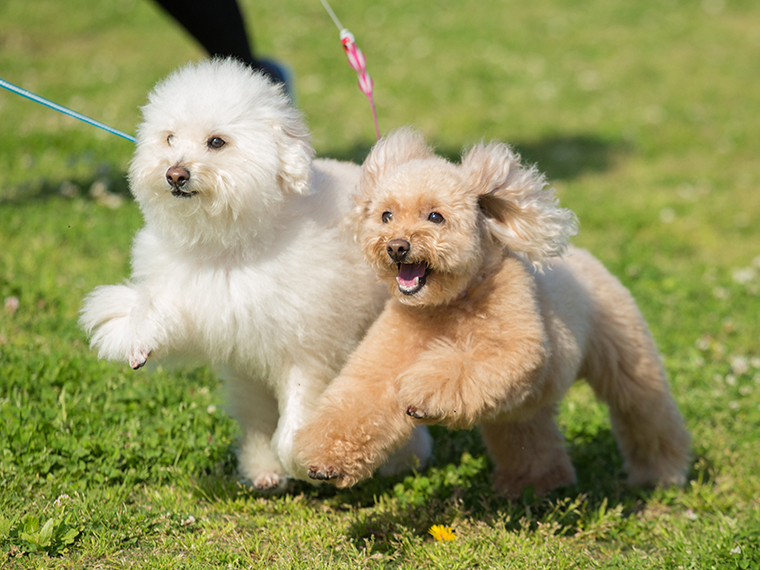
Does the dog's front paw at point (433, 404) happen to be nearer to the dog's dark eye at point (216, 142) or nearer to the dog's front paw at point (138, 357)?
the dog's front paw at point (138, 357)

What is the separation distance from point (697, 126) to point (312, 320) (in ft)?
26.3

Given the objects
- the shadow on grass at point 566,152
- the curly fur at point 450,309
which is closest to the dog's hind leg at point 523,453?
the curly fur at point 450,309

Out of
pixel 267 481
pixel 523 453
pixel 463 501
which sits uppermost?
pixel 523 453

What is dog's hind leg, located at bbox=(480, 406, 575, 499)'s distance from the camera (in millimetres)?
3740

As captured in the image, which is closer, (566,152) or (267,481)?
(267,481)

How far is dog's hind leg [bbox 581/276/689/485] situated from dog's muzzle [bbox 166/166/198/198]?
1855 millimetres

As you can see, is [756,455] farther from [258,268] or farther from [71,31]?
[71,31]

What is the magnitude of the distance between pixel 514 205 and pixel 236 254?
1.07 m

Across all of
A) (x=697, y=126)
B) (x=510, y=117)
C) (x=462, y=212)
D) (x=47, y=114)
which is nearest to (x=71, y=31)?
(x=47, y=114)

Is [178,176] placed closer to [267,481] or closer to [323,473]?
[323,473]

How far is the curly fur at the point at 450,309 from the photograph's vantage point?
107 inches

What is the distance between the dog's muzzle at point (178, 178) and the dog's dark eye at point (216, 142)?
171 millimetres

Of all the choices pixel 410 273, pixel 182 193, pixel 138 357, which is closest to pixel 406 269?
pixel 410 273

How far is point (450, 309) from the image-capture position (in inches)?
115
